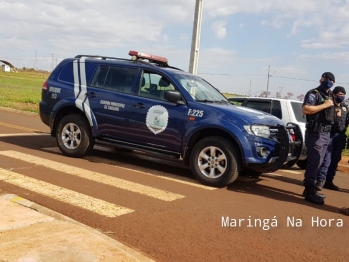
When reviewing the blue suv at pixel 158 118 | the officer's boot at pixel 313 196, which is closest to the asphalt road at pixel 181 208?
the officer's boot at pixel 313 196

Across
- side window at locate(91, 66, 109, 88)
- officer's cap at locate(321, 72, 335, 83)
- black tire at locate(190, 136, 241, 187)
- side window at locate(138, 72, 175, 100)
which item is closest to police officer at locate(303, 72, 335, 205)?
officer's cap at locate(321, 72, 335, 83)

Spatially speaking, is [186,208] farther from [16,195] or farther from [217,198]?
[16,195]

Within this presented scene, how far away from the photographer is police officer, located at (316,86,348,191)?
6.59 m

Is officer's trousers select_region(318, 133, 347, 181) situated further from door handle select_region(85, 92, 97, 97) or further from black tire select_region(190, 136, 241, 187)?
door handle select_region(85, 92, 97, 97)

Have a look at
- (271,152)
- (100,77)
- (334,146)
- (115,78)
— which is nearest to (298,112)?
(334,146)

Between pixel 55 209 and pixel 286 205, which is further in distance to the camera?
pixel 286 205

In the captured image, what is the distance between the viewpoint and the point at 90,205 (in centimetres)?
534

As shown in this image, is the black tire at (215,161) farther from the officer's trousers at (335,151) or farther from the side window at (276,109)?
the side window at (276,109)

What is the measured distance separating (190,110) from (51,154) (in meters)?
3.27

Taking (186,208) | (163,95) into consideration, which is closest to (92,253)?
(186,208)

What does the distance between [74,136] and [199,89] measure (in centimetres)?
260

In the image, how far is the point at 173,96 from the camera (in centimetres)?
691

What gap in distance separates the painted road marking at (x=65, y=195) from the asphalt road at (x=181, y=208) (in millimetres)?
13

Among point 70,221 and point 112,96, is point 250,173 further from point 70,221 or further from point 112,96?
point 70,221
